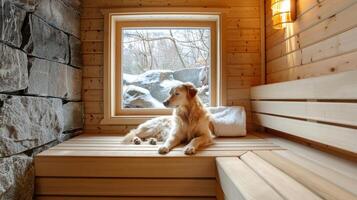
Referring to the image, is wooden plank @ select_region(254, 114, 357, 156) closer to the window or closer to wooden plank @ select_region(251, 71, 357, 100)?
wooden plank @ select_region(251, 71, 357, 100)

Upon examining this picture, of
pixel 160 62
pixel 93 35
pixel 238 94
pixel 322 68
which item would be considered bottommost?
pixel 238 94

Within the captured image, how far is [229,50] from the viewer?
2926mm

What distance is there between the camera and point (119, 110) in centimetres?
303

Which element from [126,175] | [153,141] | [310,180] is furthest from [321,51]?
[126,175]

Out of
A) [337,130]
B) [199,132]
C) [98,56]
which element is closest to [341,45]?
[337,130]

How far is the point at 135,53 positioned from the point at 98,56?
40cm

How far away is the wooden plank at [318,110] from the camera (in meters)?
1.33

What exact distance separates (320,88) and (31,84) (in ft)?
5.99

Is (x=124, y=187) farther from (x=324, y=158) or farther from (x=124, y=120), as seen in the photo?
(x=324, y=158)

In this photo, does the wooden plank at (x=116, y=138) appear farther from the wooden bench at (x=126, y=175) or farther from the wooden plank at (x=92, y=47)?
the wooden plank at (x=92, y=47)

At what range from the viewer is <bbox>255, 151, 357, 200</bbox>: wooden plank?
1066mm

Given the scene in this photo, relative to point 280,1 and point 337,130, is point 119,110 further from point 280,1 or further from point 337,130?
point 337,130

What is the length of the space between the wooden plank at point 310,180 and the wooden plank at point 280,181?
0.11ft

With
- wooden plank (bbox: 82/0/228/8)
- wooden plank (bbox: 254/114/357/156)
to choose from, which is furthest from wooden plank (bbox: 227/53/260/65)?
wooden plank (bbox: 254/114/357/156)
